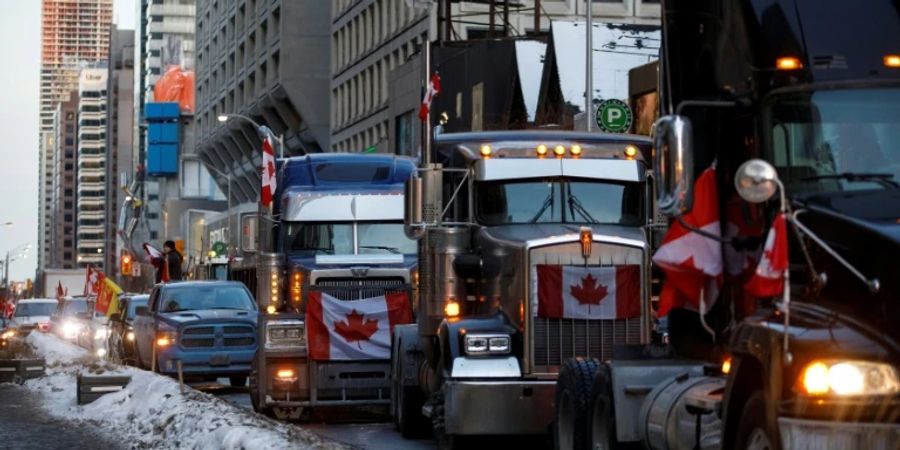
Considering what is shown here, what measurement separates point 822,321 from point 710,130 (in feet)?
8.33

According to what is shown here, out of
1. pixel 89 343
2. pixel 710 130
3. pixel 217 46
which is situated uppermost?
pixel 217 46

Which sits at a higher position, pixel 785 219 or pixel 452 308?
pixel 785 219

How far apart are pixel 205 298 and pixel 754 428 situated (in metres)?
23.1

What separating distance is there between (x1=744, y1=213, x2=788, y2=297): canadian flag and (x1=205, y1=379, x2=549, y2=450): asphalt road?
23.1 ft

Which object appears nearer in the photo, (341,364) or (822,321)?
(822,321)

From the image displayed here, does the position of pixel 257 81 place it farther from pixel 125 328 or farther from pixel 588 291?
pixel 588 291

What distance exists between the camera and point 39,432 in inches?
814

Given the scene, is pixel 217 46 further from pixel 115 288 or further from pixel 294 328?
pixel 294 328

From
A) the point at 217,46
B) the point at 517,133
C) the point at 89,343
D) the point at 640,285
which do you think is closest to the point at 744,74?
the point at 640,285

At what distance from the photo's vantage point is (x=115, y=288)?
137ft

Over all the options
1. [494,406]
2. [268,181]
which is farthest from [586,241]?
[268,181]

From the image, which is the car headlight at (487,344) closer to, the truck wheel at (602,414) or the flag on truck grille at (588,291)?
the flag on truck grille at (588,291)

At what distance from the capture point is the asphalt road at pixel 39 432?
18.6 meters

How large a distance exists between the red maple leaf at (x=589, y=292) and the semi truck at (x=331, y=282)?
5943 millimetres
